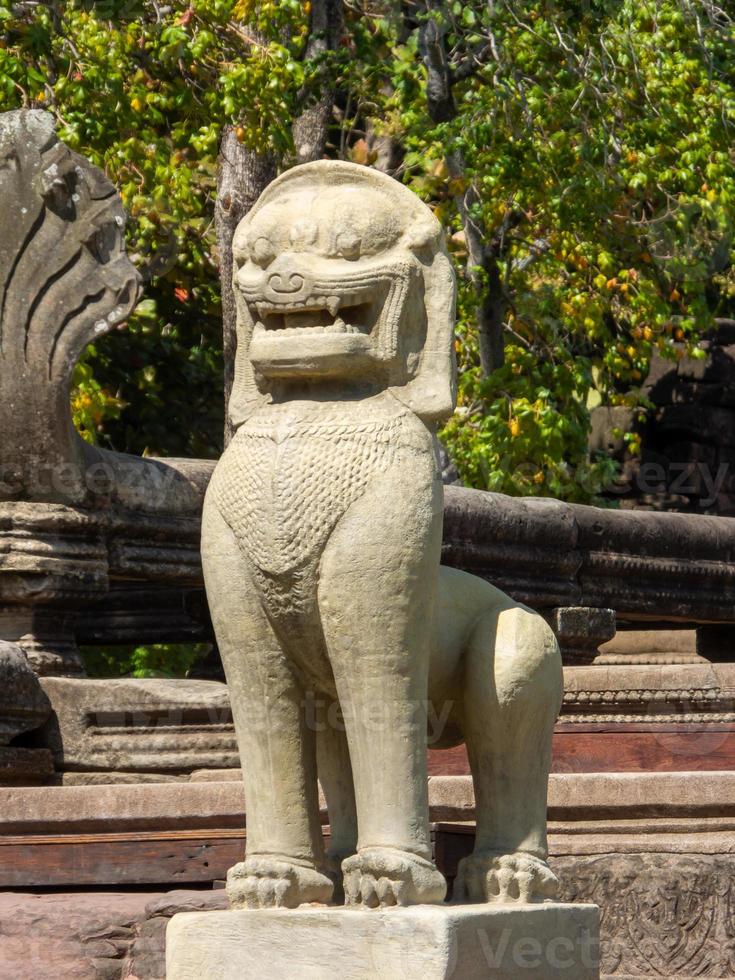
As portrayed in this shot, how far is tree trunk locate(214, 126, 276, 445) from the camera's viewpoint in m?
11.4

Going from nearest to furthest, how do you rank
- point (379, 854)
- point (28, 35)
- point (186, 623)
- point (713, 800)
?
point (379, 854)
point (713, 800)
point (186, 623)
point (28, 35)

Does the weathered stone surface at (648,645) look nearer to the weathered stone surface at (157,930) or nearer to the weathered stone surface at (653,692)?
the weathered stone surface at (653,692)

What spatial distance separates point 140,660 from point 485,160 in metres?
4.46

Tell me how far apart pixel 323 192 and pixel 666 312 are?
30.4 ft

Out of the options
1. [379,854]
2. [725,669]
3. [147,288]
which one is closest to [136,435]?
[147,288]

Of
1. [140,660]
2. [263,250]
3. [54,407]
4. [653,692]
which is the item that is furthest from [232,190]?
[263,250]

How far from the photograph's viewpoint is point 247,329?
479 centimetres

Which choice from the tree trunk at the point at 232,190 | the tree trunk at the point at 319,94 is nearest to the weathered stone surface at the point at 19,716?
the tree trunk at the point at 232,190

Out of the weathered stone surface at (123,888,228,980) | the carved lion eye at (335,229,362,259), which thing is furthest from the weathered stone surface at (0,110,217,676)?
the carved lion eye at (335,229,362,259)

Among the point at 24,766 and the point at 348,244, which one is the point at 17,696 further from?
the point at 348,244

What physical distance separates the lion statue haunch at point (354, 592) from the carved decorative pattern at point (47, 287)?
84.8 inches

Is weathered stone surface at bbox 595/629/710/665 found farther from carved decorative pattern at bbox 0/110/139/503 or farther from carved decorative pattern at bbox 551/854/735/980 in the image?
carved decorative pattern at bbox 551/854/735/980

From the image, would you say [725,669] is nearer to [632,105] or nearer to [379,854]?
[379,854]

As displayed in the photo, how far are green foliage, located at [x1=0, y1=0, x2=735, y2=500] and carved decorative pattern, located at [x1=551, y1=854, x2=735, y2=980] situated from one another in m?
6.62
